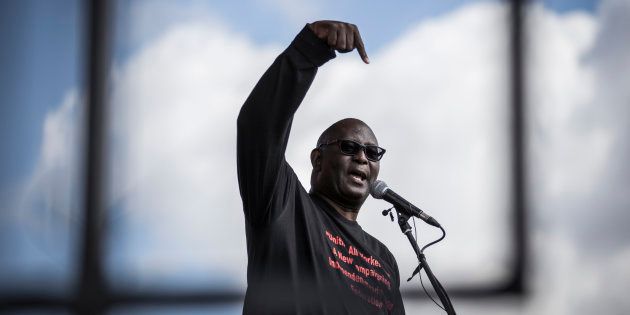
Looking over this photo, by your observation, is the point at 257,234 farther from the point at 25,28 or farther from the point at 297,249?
the point at 25,28

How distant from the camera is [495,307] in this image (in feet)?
3.93

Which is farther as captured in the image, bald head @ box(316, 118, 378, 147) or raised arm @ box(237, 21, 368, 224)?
bald head @ box(316, 118, 378, 147)

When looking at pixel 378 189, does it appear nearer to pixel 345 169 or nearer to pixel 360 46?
pixel 345 169

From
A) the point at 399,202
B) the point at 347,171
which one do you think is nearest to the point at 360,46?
the point at 399,202

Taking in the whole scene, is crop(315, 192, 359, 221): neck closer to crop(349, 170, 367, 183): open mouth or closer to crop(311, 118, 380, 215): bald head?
crop(311, 118, 380, 215): bald head

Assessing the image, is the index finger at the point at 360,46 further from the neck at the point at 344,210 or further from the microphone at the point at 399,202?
the neck at the point at 344,210

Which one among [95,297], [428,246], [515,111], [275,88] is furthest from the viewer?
[428,246]

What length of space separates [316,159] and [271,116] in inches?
30.3

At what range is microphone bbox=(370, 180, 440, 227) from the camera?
6.81 feet

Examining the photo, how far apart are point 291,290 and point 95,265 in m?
0.96

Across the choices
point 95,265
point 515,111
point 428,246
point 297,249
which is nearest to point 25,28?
point 95,265

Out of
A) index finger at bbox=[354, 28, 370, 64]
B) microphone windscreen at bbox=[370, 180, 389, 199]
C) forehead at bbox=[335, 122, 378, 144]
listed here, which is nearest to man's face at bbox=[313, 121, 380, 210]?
forehead at bbox=[335, 122, 378, 144]

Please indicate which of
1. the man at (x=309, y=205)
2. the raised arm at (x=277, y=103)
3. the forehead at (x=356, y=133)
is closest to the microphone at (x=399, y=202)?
the man at (x=309, y=205)

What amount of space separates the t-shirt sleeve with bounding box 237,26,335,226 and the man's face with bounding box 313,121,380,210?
0.45 metres
